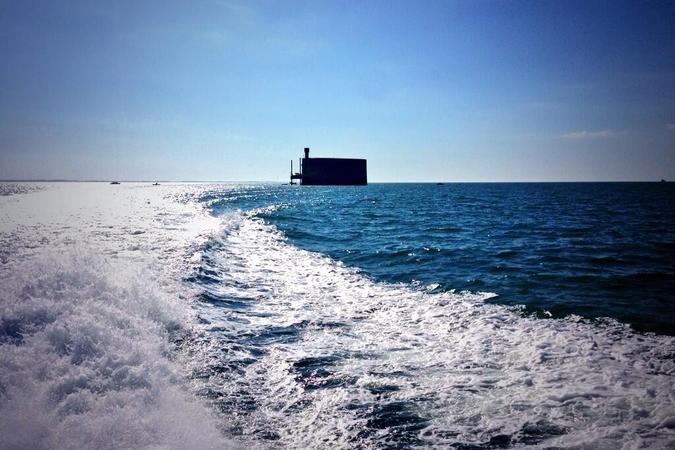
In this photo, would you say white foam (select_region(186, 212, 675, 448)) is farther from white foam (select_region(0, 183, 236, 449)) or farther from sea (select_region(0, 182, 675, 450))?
white foam (select_region(0, 183, 236, 449))

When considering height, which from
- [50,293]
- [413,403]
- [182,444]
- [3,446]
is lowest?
[413,403]

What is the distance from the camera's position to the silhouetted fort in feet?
361

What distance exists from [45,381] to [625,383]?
7.92 metres

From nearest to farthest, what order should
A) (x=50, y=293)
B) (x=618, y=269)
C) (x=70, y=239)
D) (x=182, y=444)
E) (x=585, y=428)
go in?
1. (x=182, y=444)
2. (x=585, y=428)
3. (x=50, y=293)
4. (x=618, y=269)
5. (x=70, y=239)

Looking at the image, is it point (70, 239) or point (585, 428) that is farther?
point (70, 239)

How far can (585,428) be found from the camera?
4.11 metres

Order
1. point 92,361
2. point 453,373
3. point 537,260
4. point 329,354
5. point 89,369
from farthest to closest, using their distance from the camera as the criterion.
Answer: point 537,260 → point 329,354 → point 453,373 → point 92,361 → point 89,369

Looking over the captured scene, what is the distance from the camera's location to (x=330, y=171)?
112125 mm

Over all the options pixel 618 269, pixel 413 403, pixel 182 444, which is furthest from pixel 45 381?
pixel 618 269

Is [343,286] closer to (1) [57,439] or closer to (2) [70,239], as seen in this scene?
(1) [57,439]

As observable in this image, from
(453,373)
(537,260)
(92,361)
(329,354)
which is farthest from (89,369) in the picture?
(537,260)

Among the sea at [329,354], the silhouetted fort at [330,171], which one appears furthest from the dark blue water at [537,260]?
the silhouetted fort at [330,171]

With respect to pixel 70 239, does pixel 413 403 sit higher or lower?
lower

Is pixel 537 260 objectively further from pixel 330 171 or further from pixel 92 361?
pixel 330 171
